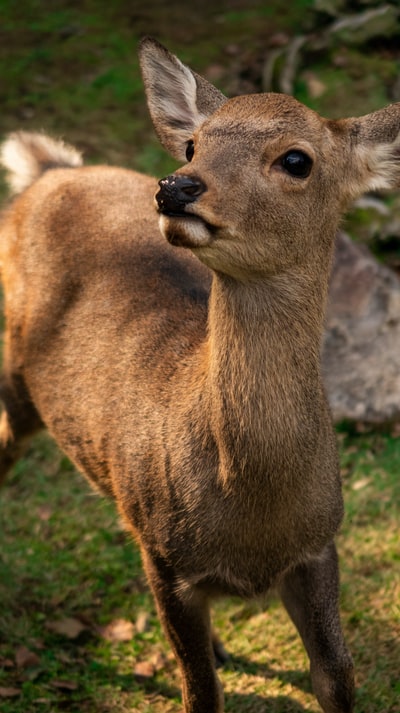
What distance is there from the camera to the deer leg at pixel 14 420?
17.0 ft

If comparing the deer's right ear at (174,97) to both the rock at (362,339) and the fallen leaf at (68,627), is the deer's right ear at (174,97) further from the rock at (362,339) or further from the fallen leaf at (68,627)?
the rock at (362,339)

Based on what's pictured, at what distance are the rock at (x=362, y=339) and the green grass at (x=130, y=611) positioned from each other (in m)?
0.20

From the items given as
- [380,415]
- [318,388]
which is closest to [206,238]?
[318,388]

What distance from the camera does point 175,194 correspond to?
9.18ft

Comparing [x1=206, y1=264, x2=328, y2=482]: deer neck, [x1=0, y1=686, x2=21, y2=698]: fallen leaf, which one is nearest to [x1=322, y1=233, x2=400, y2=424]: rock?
[x1=0, y1=686, x2=21, y2=698]: fallen leaf

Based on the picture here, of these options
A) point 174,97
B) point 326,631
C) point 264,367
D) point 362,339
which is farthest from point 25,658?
point 362,339

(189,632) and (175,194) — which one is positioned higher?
(175,194)

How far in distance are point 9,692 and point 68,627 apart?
525 mm

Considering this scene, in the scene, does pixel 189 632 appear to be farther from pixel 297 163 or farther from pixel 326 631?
pixel 297 163

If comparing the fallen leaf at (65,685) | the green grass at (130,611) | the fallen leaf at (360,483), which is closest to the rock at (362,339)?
the green grass at (130,611)

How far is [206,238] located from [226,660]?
256cm

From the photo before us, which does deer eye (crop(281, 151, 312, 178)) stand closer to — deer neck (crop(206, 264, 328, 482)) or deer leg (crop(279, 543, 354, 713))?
deer neck (crop(206, 264, 328, 482))

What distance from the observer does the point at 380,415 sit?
609 cm

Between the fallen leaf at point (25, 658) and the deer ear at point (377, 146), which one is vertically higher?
the deer ear at point (377, 146)
